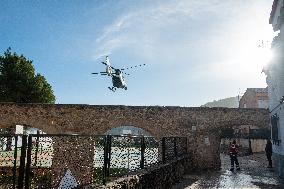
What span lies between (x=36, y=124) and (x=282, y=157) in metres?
14.6

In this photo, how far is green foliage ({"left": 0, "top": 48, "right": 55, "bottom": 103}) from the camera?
32438mm

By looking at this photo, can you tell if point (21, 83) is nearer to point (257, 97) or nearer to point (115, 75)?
point (115, 75)

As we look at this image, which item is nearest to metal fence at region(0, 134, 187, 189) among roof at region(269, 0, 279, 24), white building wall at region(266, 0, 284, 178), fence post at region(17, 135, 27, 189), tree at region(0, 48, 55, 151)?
fence post at region(17, 135, 27, 189)

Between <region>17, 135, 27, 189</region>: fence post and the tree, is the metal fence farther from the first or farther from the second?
the tree

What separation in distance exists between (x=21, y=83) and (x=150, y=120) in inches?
725

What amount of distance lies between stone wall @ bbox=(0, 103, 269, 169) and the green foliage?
40.5 feet

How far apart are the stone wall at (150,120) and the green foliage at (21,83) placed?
40.5 ft

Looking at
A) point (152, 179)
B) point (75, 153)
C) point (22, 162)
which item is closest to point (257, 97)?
point (152, 179)

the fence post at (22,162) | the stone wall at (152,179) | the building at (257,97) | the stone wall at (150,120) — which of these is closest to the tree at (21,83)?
the stone wall at (150,120)

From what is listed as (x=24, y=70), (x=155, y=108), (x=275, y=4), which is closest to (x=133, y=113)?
(x=155, y=108)

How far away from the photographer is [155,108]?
830 inches

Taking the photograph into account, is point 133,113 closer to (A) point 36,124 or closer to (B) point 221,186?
(A) point 36,124

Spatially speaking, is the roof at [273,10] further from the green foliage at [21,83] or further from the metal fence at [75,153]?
the green foliage at [21,83]

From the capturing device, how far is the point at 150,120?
20.9 meters
